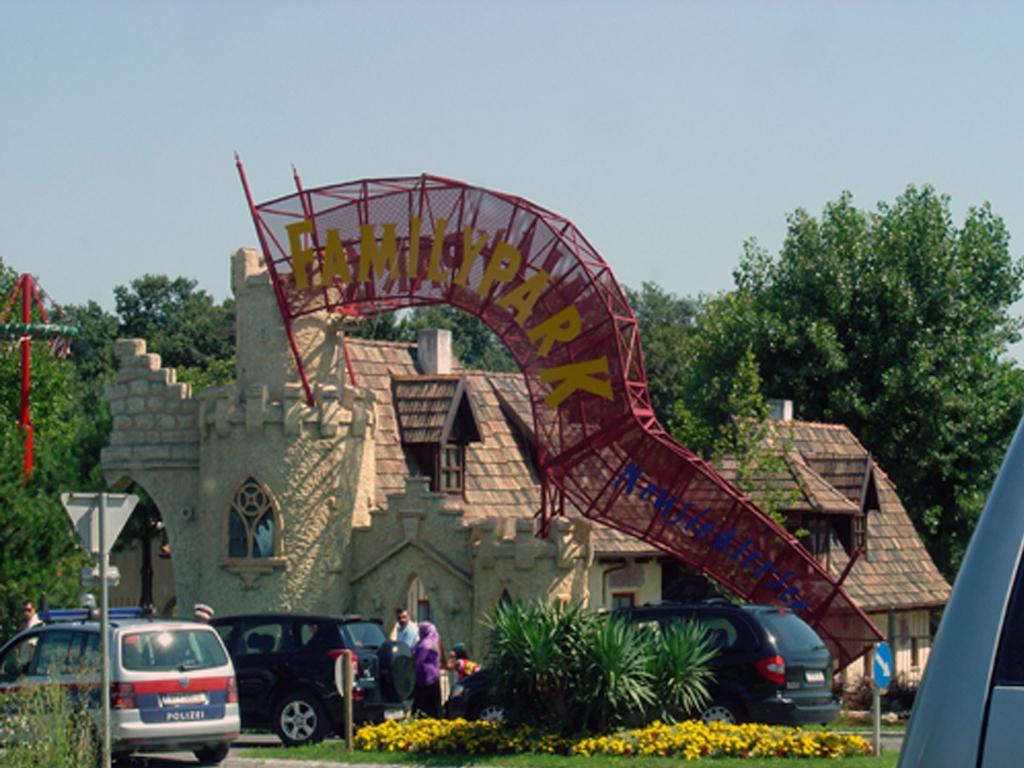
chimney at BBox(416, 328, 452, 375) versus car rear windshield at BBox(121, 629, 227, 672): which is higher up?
chimney at BBox(416, 328, 452, 375)

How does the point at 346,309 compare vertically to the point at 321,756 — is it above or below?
above

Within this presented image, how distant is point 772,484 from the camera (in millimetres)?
34844

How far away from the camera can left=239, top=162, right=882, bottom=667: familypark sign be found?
89.0ft

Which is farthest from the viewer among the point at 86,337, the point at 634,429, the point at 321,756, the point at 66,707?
the point at 86,337

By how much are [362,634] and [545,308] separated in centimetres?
751

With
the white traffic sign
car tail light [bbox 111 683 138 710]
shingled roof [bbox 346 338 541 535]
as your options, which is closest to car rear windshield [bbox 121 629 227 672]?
car tail light [bbox 111 683 138 710]

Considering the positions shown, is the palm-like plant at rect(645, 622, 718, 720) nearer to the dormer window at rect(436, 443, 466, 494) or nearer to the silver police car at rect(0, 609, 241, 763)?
the silver police car at rect(0, 609, 241, 763)

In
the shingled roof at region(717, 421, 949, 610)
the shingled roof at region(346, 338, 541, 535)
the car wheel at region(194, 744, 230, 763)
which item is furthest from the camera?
the shingled roof at region(717, 421, 949, 610)

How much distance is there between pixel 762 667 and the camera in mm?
19375

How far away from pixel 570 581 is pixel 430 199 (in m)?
6.37

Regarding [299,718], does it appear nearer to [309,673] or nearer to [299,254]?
[309,673]

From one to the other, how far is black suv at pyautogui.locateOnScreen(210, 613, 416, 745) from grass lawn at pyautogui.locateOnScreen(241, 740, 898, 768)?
1.46 metres

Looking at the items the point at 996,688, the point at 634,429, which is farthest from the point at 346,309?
the point at 996,688

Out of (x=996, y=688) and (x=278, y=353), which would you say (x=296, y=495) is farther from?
(x=996, y=688)
